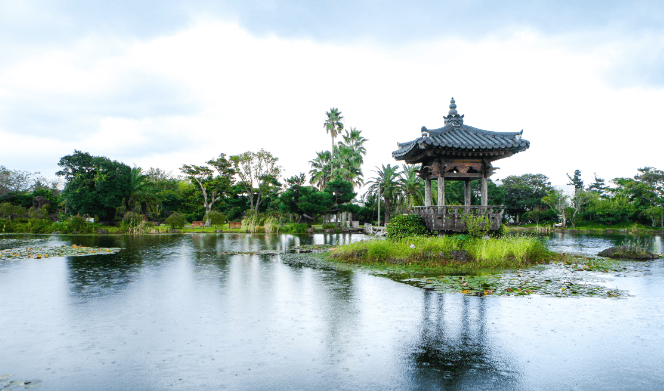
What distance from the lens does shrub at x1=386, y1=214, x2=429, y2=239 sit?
1465 cm

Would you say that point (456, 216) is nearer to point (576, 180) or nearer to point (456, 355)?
point (456, 355)

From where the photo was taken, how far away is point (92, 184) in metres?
37.7

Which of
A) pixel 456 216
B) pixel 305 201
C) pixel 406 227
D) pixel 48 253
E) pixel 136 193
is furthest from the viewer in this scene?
pixel 136 193

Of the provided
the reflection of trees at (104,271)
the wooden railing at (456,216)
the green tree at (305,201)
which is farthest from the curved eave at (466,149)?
the green tree at (305,201)

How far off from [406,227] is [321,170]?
36.2m

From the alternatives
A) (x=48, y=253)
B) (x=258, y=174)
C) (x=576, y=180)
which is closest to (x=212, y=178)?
(x=258, y=174)

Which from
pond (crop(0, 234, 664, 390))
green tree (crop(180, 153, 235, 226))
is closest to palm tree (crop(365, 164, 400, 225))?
green tree (crop(180, 153, 235, 226))

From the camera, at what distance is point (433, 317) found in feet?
21.0

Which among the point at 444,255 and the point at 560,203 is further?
the point at 560,203

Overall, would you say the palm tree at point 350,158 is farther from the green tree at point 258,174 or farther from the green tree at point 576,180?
the green tree at point 576,180

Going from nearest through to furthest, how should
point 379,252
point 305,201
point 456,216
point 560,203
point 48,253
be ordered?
point 379,252 → point 456,216 → point 48,253 → point 305,201 → point 560,203

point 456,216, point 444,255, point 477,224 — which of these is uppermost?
point 456,216

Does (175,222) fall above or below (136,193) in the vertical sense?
below

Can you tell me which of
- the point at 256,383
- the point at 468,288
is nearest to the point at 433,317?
the point at 468,288
